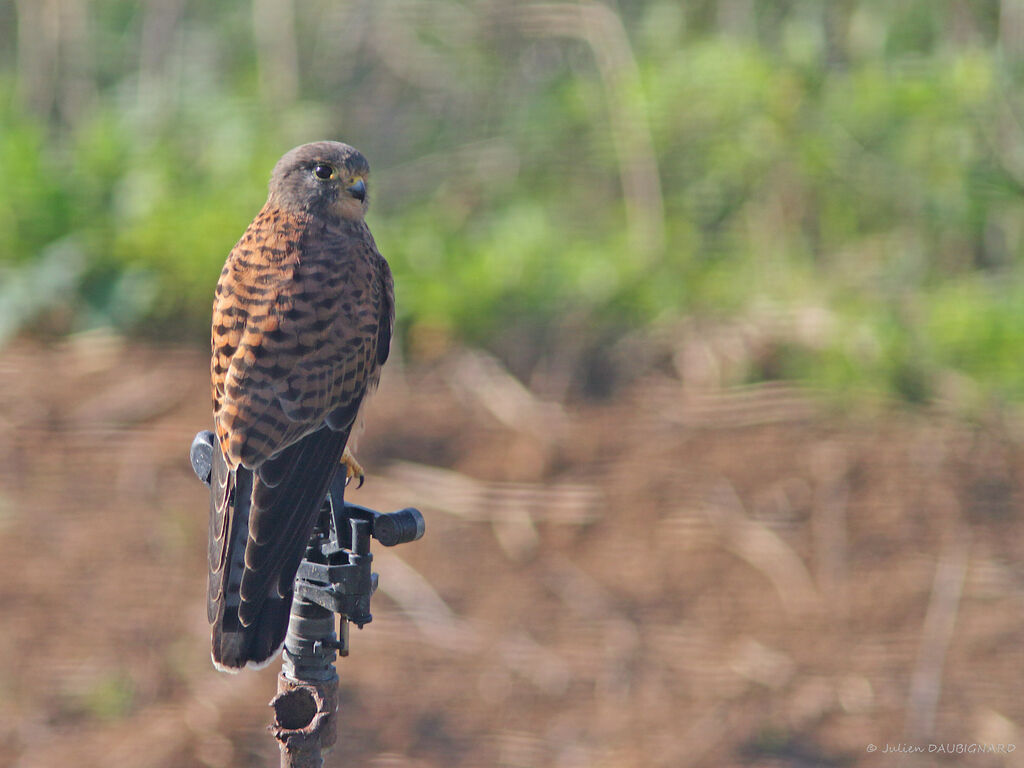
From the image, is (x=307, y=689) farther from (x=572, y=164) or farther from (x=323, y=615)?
(x=572, y=164)

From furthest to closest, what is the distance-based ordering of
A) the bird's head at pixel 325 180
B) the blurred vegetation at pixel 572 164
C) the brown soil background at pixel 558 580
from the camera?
the blurred vegetation at pixel 572 164
the brown soil background at pixel 558 580
the bird's head at pixel 325 180

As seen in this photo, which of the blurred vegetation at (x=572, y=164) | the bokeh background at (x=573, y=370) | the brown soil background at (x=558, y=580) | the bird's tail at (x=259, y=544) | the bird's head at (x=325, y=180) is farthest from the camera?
the blurred vegetation at (x=572, y=164)

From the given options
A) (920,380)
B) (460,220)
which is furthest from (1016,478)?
(460,220)

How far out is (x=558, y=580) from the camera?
4137 millimetres

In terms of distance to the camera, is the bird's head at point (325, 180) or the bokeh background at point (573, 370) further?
the bokeh background at point (573, 370)

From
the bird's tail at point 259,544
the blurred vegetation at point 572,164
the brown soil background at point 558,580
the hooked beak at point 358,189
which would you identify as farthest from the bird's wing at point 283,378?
the blurred vegetation at point 572,164

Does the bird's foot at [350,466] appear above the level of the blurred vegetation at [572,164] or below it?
below

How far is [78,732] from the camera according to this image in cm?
356

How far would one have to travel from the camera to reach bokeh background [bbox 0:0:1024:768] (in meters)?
3.73

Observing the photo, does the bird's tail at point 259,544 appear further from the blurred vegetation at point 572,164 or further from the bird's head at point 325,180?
the blurred vegetation at point 572,164

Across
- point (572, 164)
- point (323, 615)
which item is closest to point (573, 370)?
point (572, 164)

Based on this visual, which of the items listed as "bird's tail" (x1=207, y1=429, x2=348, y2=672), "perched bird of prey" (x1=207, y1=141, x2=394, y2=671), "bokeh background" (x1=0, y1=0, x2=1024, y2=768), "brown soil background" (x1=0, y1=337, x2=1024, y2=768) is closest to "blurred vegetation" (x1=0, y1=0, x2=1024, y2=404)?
"bokeh background" (x1=0, y1=0, x2=1024, y2=768)

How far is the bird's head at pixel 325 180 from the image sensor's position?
2.80 meters

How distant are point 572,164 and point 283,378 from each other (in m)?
3.73
